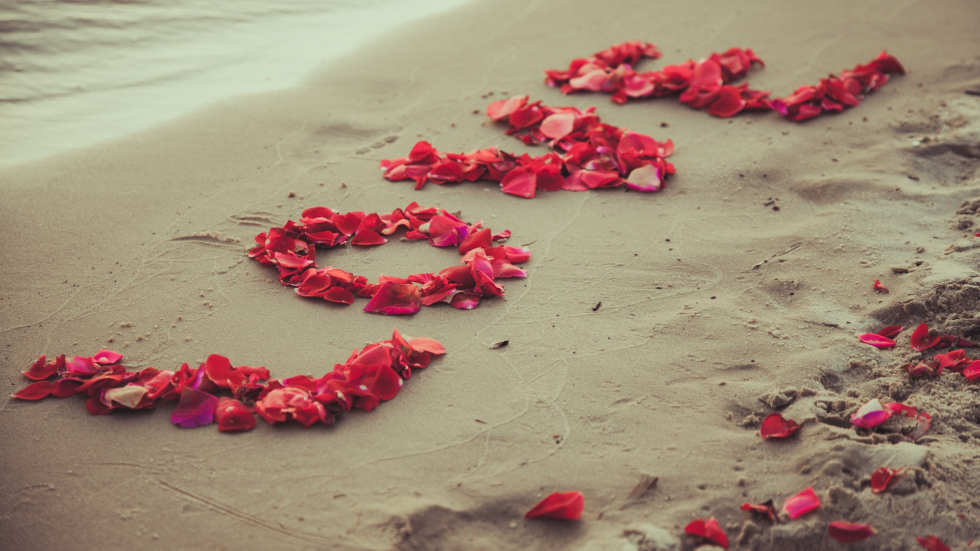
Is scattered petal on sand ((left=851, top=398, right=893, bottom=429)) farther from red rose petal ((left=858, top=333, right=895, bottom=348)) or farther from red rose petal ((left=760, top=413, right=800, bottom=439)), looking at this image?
red rose petal ((left=858, top=333, right=895, bottom=348))

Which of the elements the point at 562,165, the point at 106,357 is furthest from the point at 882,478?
the point at 106,357

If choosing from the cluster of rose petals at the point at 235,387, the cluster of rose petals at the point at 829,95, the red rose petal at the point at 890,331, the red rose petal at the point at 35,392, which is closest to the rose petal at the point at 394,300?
the cluster of rose petals at the point at 235,387

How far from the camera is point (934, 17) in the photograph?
503 cm

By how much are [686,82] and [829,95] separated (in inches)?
32.6

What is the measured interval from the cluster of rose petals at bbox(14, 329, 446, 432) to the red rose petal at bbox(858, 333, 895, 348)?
4.82 ft

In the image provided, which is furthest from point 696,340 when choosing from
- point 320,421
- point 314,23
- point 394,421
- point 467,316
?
point 314,23

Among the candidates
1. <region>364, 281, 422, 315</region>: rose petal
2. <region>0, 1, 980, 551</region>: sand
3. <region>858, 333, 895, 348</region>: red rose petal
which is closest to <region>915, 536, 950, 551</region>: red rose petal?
<region>0, 1, 980, 551</region>: sand

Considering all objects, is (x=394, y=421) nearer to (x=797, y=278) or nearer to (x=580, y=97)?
(x=797, y=278)

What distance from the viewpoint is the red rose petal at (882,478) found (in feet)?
5.64

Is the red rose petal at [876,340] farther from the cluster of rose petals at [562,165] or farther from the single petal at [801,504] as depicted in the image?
the cluster of rose petals at [562,165]

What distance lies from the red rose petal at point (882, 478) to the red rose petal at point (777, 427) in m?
0.24

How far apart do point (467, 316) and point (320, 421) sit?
0.71 m

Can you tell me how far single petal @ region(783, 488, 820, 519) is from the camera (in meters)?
1.69

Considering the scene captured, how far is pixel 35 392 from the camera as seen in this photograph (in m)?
2.19
